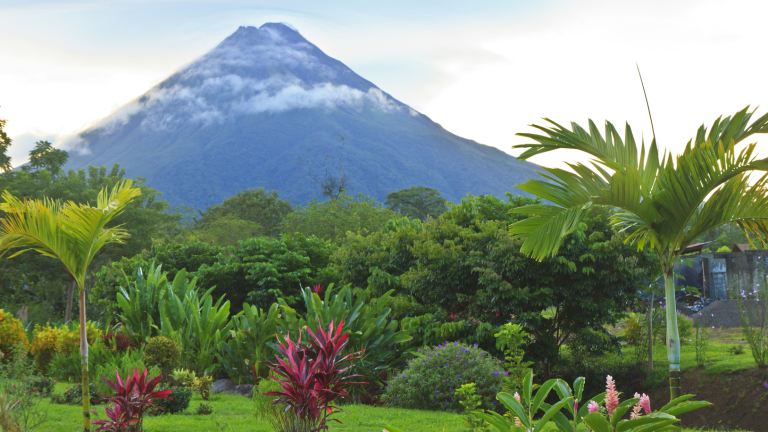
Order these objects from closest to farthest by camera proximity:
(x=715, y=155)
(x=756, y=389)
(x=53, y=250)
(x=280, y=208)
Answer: (x=715, y=155), (x=53, y=250), (x=756, y=389), (x=280, y=208)

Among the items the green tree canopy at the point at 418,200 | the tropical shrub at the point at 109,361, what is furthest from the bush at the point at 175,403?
the green tree canopy at the point at 418,200

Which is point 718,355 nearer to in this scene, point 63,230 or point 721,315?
point 721,315

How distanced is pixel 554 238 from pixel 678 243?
982mm

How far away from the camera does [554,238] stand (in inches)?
189

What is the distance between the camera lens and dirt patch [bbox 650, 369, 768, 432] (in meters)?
7.88

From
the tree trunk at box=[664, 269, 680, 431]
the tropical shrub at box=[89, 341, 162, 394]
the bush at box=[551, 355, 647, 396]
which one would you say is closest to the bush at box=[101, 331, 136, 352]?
the tropical shrub at box=[89, 341, 162, 394]

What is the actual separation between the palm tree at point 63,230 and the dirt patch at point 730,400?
329 inches

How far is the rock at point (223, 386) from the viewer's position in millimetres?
9719

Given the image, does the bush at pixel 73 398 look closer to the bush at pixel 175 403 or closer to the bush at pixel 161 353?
the bush at pixel 161 353

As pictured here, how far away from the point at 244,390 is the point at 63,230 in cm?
514

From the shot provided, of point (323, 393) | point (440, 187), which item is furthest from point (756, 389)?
point (440, 187)

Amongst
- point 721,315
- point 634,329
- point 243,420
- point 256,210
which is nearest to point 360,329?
point 243,420

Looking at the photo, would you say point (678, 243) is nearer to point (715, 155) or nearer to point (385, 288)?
point (715, 155)

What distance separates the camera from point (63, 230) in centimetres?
536
